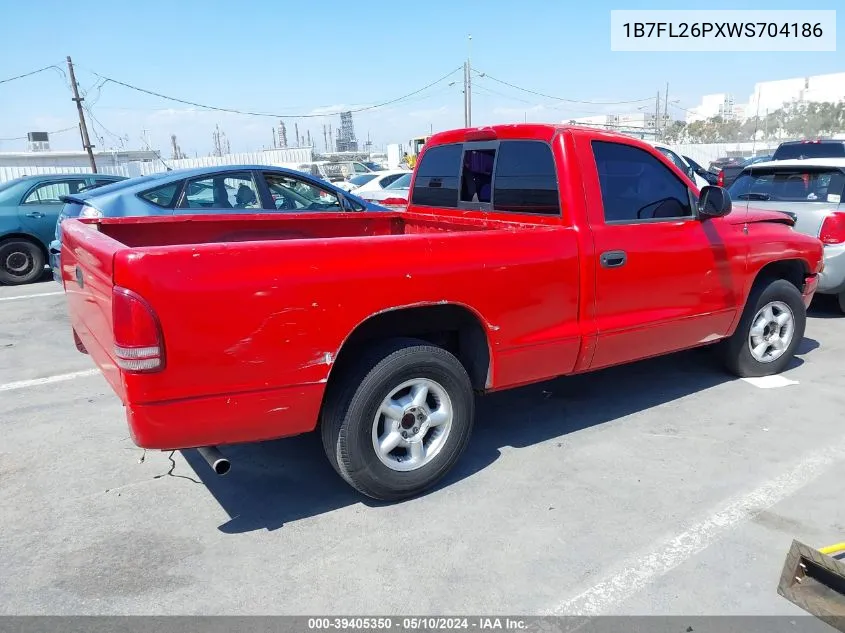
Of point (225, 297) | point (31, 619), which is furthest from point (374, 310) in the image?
point (31, 619)

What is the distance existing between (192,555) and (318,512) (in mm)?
642

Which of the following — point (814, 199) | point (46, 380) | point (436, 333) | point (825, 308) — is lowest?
point (825, 308)

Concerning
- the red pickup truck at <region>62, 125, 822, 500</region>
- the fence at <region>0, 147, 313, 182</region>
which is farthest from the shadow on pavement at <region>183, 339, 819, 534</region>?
the fence at <region>0, 147, 313, 182</region>

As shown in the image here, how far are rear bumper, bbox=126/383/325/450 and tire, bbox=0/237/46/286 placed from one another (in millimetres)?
8973

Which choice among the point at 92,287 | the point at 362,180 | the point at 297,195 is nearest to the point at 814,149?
the point at 362,180

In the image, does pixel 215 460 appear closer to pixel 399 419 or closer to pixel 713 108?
pixel 399 419

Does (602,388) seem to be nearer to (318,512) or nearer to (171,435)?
(318,512)

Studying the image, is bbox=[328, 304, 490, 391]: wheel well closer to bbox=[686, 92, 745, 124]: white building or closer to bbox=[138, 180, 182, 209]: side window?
bbox=[138, 180, 182, 209]: side window

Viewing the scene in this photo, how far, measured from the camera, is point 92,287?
299 cm

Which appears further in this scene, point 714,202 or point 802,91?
point 802,91

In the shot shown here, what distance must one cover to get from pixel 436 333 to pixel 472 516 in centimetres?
100

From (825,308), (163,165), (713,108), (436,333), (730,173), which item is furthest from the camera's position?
(713,108)

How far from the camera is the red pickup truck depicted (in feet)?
8.72

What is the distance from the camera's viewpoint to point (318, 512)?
131 inches
